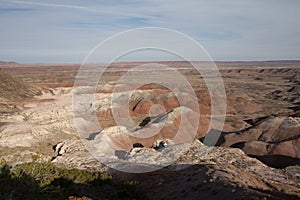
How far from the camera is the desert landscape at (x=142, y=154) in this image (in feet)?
38.7

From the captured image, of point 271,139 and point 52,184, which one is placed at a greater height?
point 52,184

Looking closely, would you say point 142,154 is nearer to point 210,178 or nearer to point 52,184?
point 210,178

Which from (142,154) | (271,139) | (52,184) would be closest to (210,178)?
(52,184)

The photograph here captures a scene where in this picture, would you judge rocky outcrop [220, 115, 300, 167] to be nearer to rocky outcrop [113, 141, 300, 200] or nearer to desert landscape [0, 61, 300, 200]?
desert landscape [0, 61, 300, 200]

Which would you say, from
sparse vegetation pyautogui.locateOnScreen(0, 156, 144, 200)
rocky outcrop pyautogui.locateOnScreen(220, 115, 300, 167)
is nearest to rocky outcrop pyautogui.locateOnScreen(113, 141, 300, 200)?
sparse vegetation pyautogui.locateOnScreen(0, 156, 144, 200)

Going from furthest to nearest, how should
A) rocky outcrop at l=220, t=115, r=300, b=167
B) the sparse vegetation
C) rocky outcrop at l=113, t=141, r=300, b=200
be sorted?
rocky outcrop at l=220, t=115, r=300, b=167, rocky outcrop at l=113, t=141, r=300, b=200, the sparse vegetation

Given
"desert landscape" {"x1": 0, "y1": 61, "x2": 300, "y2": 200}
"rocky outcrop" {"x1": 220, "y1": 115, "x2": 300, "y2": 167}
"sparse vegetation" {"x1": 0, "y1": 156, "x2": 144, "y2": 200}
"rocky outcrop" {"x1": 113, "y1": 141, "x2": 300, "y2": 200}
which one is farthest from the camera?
"rocky outcrop" {"x1": 220, "y1": 115, "x2": 300, "y2": 167}

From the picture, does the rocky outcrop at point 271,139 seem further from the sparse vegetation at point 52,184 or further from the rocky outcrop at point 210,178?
the sparse vegetation at point 52,184

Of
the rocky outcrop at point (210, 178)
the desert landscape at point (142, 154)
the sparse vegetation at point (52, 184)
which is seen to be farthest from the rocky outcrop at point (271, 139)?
the sparse vegetation at point (52, 184)

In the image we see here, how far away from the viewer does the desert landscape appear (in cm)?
1180

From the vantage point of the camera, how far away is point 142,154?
72.4 feet

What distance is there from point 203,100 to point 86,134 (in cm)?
2526

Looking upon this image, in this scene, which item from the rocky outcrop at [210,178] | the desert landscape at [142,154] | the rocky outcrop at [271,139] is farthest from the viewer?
the rocky outcrop at [271,139]

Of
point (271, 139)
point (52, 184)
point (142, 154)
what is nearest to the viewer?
point (52, 184)
